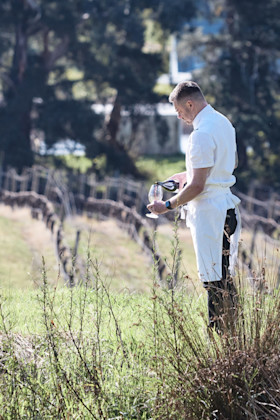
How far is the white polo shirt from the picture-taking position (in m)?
4.46

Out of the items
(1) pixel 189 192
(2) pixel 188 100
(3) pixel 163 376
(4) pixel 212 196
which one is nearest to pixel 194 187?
(1) pixel 189 192

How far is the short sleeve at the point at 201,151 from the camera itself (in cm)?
439

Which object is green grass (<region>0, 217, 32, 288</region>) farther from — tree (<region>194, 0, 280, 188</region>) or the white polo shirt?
tree (<region>194, 0, 280, 188</region>)

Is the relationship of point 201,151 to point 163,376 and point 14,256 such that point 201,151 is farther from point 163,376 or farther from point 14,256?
point 14,256

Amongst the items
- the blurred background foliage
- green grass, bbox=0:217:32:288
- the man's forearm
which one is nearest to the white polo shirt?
the man's forearm

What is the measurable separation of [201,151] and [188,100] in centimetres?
31

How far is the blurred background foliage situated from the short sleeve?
23.9 m

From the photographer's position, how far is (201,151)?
438 centimetres

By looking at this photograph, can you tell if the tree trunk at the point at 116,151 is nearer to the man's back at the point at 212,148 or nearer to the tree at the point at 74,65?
the tree at the point at 74,65

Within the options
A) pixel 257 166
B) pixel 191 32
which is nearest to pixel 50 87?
pixel 191 32

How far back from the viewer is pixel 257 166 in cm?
3188

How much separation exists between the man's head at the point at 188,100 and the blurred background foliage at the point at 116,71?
23.8 m

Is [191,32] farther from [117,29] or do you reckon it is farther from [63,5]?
[63,5]

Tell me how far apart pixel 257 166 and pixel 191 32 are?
6061 mm
